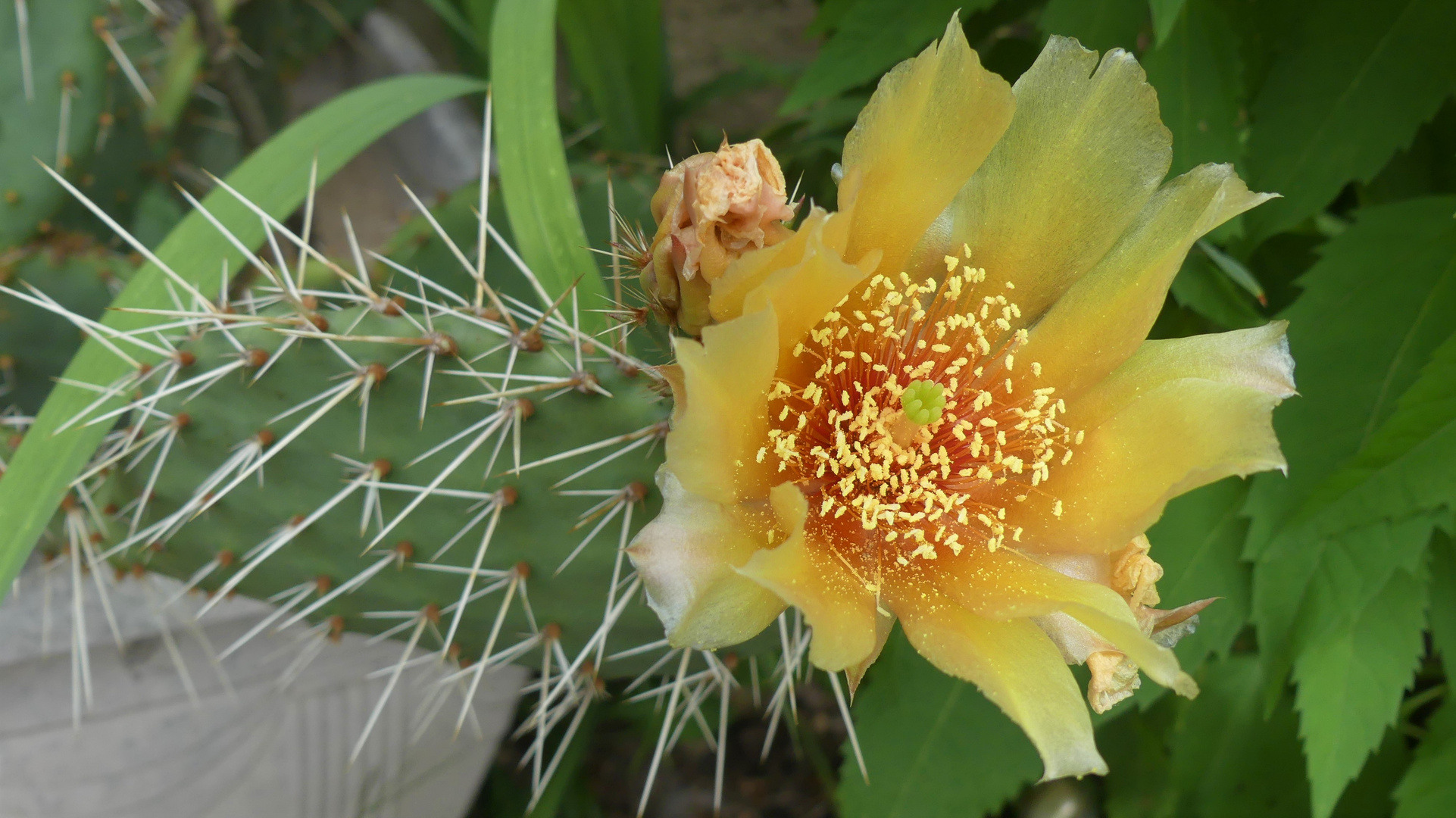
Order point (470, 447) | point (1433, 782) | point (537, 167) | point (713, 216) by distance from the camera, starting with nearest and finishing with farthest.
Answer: point (713, 216), point (470, 447), point (537, 167), point (1433, 782)

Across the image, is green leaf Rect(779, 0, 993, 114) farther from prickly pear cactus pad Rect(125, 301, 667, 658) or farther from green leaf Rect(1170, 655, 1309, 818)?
green leaf Rect(1170, 655, 1309, 818)

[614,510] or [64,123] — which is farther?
[64,123]

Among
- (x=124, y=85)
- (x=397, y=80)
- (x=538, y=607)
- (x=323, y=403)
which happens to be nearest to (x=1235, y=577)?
(x=538, y=607)

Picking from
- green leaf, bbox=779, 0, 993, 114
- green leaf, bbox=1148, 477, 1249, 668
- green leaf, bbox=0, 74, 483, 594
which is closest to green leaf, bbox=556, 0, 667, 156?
green leaf, bbox=0, 74, 483, 594

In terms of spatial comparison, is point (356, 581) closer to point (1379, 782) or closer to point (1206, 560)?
point (1206, 560)

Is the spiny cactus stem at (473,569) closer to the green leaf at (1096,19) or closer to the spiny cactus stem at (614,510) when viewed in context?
the spiny cactus stem at (614,510)

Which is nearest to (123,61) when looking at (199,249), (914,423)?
(199,249)
